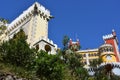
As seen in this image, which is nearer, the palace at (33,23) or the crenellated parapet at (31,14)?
the palace at (33,23)

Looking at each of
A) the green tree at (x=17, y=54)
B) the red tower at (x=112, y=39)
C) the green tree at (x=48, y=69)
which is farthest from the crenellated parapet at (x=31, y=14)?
the green tree at (x=48, y=69)

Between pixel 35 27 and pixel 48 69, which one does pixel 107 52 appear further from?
pixel 48 69

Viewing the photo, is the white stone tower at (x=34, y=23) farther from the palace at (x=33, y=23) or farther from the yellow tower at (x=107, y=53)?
the yellow tower at (x=107, y=53)

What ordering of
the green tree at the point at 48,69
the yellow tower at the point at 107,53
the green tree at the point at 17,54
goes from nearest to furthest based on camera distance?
the green tree at the point at 48,69 → the green tree at the point at 17,54 → the yellow tower at the point at 107,53

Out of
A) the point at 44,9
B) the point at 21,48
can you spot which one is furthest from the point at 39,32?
the point at 21,48

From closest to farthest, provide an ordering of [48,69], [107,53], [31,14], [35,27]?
[48,69], [35,27], [31,14], [107,53]

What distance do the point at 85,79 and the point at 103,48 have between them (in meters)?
41.1

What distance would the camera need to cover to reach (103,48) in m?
75.6

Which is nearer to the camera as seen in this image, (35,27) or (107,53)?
(35,27)

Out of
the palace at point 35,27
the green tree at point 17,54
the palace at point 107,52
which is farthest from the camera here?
the palace at point 107,52

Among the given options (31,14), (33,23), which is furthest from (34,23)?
(31,14)

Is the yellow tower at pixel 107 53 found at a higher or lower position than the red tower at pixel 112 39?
lower

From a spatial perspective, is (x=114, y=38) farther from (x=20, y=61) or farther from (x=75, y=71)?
(x=20, y=61)

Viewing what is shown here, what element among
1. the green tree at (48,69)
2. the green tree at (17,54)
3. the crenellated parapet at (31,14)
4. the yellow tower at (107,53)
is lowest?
the green tree at (48,69)
